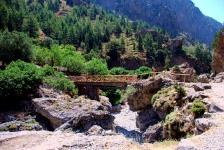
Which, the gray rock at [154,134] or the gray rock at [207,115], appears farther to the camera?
the gray rock at [154,134]

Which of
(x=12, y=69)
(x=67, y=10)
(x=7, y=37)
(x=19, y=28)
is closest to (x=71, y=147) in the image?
(x=12, y=69)

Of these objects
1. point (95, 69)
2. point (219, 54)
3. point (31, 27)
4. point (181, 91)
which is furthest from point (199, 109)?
point (31, 27)

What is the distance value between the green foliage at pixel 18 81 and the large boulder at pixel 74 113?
5.26 meters

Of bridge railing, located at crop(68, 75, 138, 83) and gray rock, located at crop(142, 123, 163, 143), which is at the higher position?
bridge railing, located at crop(68, 75, 138, 83)

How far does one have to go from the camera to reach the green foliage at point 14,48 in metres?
51.2

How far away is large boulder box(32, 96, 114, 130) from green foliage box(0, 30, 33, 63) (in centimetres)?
2499

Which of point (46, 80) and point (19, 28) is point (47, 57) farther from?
point (19, 28)

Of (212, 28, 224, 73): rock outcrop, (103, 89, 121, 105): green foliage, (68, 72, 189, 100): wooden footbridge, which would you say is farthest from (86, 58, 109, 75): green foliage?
(212, 28, 224, 73): rock outcrop

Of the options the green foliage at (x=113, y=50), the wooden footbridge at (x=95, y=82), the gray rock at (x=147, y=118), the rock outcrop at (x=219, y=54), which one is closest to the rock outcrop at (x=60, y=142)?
the gray rock at (x=147, y=118)

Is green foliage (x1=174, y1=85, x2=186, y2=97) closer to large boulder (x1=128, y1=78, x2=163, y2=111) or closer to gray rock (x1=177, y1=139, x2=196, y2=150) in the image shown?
large boulder (x1=128, y1=78, x2=163, y2=111)

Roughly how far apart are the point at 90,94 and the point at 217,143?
3753 cm

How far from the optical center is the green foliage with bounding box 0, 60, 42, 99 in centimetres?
3328

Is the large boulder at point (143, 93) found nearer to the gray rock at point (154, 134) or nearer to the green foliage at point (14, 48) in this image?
the gray rock at point (154, 134)

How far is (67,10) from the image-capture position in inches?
7333
